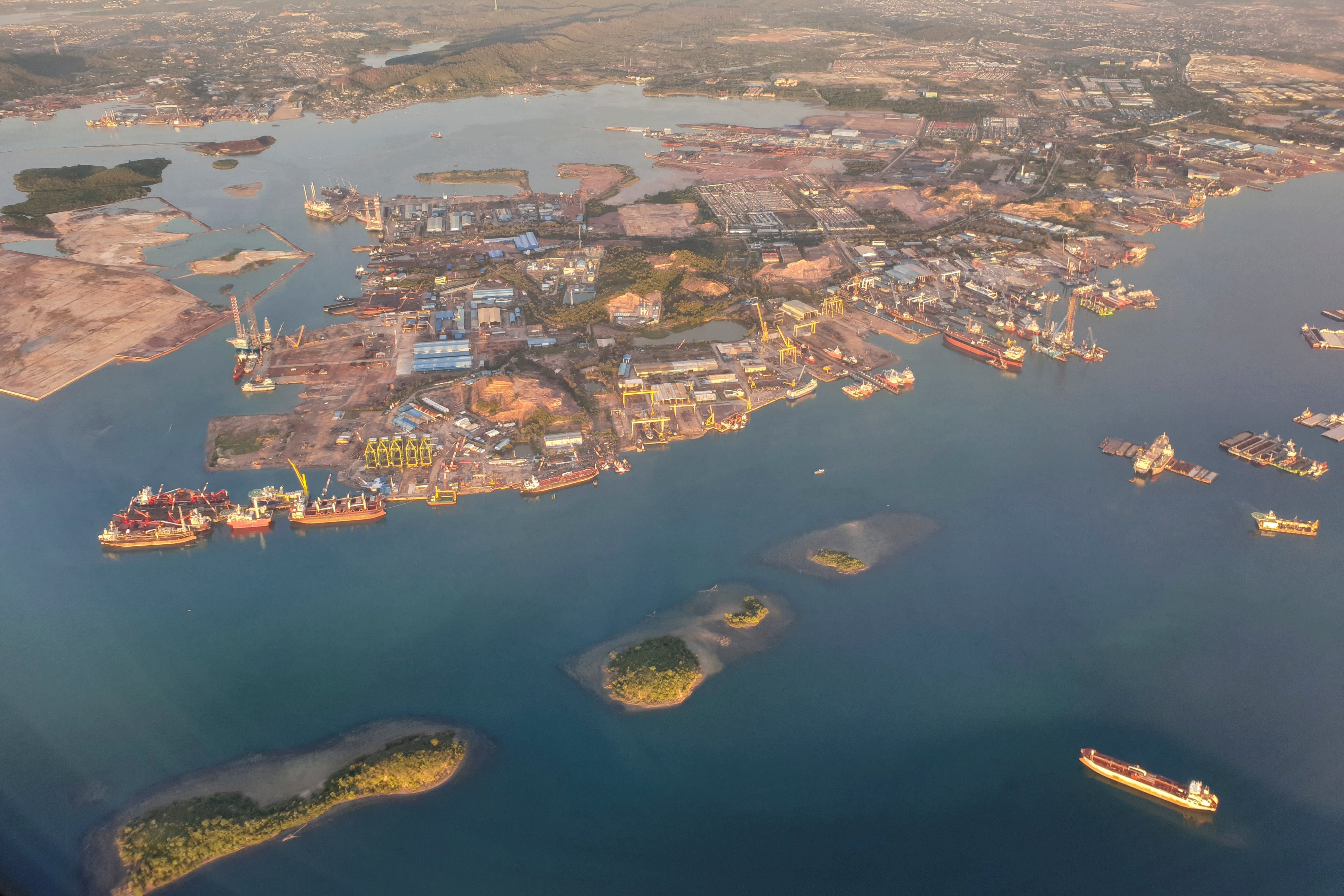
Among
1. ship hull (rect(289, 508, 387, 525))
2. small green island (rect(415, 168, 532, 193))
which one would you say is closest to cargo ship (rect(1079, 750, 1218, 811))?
ship hull (rect(289, 508, 387, 525))

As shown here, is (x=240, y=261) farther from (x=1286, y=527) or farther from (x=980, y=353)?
(x=1286, y=527)

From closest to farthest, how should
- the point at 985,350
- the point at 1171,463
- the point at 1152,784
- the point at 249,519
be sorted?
the point at 1152,784 < the point at 249,519 < the point at 1171,463 < the point at 985,350

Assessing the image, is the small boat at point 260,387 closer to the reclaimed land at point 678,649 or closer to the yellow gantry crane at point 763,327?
the reclaimed land at point 678,649

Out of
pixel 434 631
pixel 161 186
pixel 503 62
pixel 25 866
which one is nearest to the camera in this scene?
pixel 25 866

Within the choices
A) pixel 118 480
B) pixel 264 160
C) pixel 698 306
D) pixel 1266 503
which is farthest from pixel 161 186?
pixel 1266 503

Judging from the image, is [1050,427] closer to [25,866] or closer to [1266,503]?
[1266,503]

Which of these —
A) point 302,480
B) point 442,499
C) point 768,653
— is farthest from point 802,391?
point 302,480
